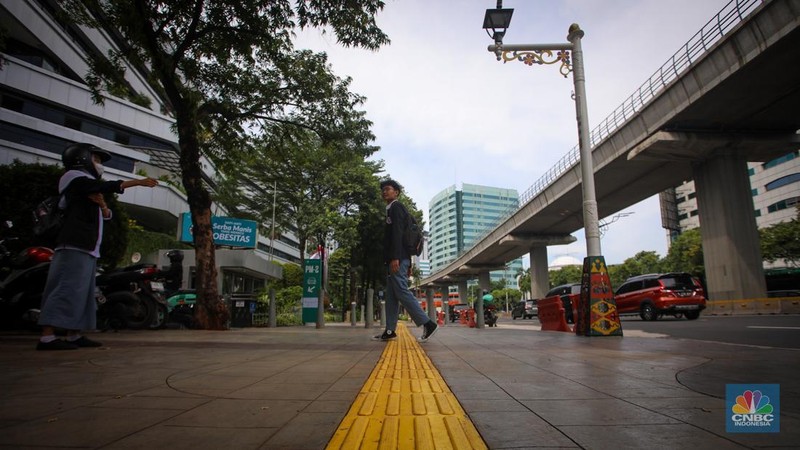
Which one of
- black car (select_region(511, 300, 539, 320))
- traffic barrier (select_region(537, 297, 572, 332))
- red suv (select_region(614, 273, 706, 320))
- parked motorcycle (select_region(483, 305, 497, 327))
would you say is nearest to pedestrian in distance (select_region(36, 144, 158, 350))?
traffic barrier (select_region(537, 297, 572, 332))

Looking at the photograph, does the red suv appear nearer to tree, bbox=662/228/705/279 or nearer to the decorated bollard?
the decorated bollard

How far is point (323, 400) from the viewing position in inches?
80.7

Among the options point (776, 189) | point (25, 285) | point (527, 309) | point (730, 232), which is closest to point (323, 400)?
point (25, 285)

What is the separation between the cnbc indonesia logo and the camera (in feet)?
5.24

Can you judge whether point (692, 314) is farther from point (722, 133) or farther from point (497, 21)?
point (497, 21)

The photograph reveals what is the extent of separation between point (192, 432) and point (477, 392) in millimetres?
1389

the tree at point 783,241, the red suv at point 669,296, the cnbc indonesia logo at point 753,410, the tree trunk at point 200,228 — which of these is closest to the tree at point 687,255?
the tree at point 783,241


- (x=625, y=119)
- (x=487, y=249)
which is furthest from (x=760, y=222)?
(x=625, y=119)

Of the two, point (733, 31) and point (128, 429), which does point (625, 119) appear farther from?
point (128, 429)

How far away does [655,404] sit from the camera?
197 centimetres

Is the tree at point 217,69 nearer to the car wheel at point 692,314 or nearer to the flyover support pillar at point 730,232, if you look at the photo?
the car wheel at point 692,314

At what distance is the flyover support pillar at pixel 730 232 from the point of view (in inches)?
775

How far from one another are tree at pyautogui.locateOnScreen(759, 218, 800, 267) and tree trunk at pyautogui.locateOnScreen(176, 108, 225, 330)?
40.9 m

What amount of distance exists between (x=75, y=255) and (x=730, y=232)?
24.8 m
